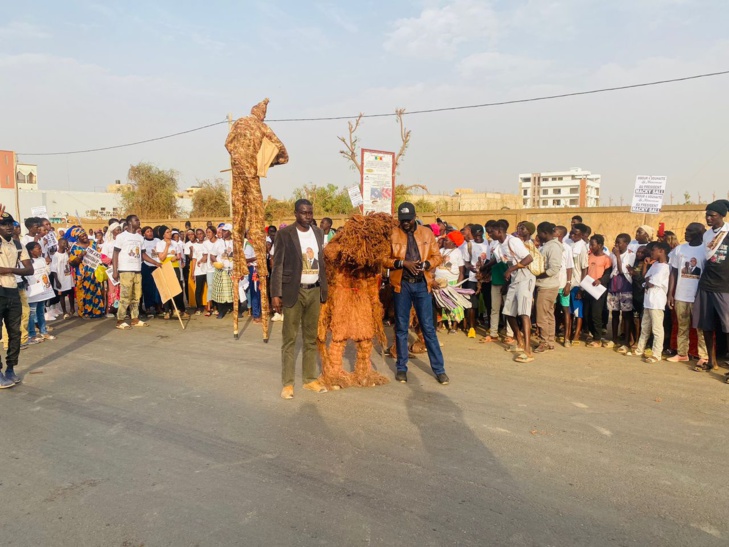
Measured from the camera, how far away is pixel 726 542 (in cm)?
316

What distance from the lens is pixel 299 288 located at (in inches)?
228

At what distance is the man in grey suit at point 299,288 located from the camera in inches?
227

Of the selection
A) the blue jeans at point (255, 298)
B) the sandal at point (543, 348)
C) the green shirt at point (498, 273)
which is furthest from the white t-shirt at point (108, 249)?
the sandal at point (543, 348)

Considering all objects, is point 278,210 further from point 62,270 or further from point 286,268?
point 286,268

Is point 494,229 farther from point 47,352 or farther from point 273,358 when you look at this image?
point 47,352

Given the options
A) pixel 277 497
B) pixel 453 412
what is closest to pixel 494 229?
pixel 453 412

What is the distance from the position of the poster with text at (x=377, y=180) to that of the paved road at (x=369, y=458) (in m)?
4.92

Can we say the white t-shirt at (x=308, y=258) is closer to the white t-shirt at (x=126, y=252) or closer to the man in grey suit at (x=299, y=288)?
the man in grey suit at (x=299, y=288)

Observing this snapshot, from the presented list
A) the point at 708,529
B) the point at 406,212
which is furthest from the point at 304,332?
the point at 708,529

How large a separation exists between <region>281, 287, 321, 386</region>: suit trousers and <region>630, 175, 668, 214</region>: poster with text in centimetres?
738

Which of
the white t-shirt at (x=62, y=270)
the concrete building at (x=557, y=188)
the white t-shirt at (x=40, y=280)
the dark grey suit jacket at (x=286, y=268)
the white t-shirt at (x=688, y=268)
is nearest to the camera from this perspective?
the dark grey suit jacket at (x=286, y=268)

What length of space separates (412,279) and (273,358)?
2661 millimetres

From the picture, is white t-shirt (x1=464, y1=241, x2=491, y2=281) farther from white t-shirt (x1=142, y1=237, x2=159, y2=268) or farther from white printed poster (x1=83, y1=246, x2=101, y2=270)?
white printed poster (x1=83, y1=246, x2=101, y2=270)

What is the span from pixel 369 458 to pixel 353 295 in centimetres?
235
